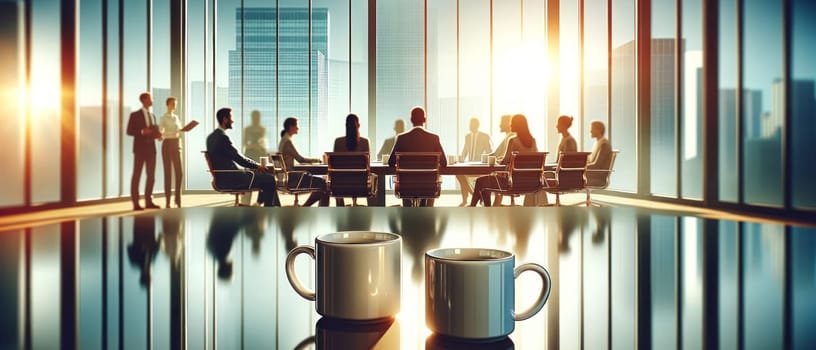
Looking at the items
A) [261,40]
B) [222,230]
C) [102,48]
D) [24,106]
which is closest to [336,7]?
[261,40]

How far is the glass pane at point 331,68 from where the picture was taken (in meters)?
10.2

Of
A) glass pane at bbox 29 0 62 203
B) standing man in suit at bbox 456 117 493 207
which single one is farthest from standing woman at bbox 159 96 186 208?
standing man in suit at bbox 456 117 493 207

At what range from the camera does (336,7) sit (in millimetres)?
10469

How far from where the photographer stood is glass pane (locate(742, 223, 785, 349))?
502 mm

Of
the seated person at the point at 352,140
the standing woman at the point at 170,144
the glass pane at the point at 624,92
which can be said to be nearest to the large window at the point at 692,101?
the glass pane at the point at 624,92

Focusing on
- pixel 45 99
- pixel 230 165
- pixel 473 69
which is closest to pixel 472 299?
pixel 230 165

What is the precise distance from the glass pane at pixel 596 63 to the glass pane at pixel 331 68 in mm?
4348

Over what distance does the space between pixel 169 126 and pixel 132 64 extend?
2.28 m

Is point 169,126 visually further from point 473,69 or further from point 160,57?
point 473,69

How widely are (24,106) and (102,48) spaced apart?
1.91 meters

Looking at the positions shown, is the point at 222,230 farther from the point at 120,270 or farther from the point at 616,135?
Result: the point at 616,135

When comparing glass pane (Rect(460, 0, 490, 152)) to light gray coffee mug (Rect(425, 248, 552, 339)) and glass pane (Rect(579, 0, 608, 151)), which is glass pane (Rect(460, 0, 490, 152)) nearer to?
glass pane (Rect(579, 0, 608, 151))

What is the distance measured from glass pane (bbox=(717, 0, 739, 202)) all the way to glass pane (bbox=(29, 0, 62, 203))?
9.26 metres

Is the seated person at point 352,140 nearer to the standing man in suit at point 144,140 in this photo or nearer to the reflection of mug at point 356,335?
the standing man in suit at point 144,140
